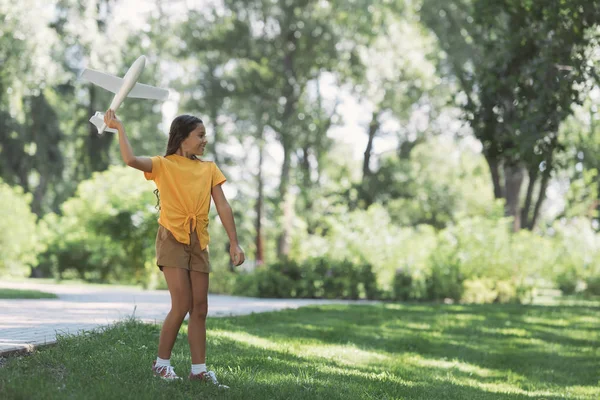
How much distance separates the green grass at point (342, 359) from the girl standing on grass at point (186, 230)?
270mm

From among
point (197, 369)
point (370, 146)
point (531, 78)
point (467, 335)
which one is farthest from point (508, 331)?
point (370, 146)

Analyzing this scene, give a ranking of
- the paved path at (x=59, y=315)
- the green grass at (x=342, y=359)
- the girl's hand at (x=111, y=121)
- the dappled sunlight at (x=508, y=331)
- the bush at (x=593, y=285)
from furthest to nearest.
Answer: the bush at (x=593, y=285), the dappled sunlight at (x=508, y=331), the paved path at (x=59, y=315), the green grass at (x=342, y=359), the girl's hand at (x=111, y=121)

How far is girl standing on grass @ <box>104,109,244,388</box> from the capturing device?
472 centimetres

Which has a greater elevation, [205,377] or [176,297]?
[176,297]

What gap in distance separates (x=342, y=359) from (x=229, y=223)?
2571mm

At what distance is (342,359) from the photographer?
6.88m

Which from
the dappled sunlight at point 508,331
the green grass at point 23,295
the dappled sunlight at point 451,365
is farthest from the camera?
A: the green grass at point 23,295

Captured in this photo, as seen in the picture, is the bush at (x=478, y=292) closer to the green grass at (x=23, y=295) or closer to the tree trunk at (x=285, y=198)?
the tree trunk at (x=285, y=198)

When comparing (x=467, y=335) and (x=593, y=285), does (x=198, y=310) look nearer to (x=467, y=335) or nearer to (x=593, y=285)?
(x=467, y=335)

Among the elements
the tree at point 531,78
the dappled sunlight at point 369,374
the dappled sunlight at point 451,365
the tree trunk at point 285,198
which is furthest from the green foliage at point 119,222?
the dappled sunlight at point 369,374

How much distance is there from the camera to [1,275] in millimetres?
20172

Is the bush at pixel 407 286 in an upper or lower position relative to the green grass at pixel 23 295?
upper

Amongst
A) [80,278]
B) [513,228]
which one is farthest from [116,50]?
[513,228]

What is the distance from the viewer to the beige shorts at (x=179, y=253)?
15.4ft
